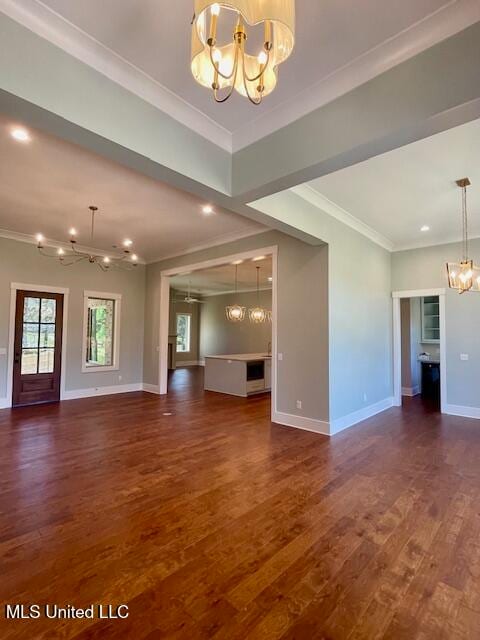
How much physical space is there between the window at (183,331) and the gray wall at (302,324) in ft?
31.6

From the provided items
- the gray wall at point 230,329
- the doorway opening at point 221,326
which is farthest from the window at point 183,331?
the gray wall at point 230,329

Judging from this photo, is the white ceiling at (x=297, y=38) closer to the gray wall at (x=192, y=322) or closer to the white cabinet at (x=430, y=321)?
the white cabinet at (x=430, y=321)

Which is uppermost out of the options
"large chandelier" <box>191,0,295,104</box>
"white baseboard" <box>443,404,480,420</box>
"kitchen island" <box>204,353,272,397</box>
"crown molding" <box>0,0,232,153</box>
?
"crown molding" <box>0,0,232,153</box>

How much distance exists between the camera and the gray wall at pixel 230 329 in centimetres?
1298

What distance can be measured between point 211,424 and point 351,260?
3.57 metres

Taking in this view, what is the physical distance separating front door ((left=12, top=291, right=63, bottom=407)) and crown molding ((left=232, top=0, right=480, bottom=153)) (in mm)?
5785

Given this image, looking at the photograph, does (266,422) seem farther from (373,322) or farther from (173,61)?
(173,61)

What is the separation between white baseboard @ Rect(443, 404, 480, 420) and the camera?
232 inches

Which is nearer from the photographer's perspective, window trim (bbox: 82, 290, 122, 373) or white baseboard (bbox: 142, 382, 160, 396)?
window trim (bbox: 82, 290, 122, 373)

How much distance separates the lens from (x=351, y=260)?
5.52 m

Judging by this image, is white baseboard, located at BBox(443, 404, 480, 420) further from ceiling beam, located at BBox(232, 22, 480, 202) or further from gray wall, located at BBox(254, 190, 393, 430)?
ceiling beam, located at BBox(232, 22, 480, 202)

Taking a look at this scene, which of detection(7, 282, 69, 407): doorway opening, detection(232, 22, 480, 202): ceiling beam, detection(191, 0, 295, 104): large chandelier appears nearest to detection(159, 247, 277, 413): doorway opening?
detection(7, 282, 69, 407): doorway opening

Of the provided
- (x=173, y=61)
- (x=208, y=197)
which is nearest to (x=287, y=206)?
(x=208, y=197)

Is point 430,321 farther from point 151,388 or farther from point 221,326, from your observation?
point 221,326
